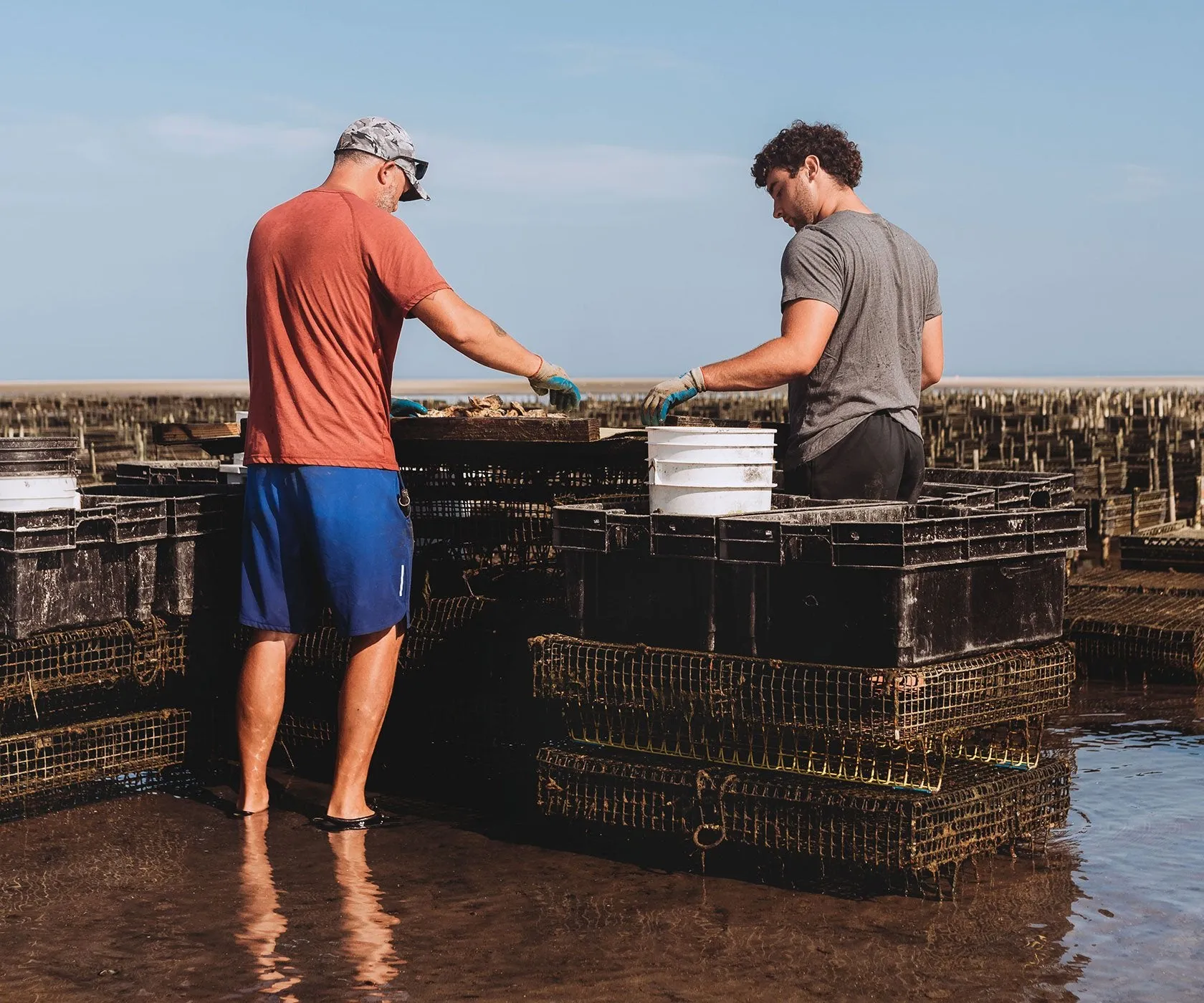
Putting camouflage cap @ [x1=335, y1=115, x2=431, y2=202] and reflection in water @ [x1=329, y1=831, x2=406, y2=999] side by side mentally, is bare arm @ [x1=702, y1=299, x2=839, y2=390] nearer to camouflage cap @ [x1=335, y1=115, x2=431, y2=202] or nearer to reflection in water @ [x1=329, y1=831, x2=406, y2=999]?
camouflage cap @ [x1=335, y1=115, x2=431, y2=202]

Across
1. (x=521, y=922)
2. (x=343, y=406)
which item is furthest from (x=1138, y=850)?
(x=343, y=406)

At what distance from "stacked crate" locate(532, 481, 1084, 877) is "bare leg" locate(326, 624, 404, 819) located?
0.56 m

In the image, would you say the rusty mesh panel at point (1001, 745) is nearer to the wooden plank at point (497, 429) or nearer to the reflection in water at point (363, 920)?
the wooden plank at point (497, 429)

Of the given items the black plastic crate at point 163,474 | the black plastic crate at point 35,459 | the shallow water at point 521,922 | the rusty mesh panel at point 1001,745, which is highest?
the black plastic crate at point 35,459

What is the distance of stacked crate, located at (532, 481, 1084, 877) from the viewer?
4.21 m

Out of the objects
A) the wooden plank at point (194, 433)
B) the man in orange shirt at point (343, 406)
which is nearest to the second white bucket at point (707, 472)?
the man in orange shirt at point (343, 406)

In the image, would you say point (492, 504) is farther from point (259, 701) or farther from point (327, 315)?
point (327, 315)

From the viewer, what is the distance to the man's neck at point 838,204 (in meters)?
5.20

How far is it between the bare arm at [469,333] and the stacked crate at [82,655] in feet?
4.01

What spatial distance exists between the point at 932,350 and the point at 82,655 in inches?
122

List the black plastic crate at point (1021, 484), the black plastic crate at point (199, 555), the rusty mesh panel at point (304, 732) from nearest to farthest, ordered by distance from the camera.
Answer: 1. the black plastic crate at point (199, 555)
2. the black plastic crate at point (1021, 484)
3. the rusty mesh panel at point (304, 732)

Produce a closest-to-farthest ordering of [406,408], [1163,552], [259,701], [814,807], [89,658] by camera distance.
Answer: [814,807], [259,701], [89,658], [406,408], [1163,552]

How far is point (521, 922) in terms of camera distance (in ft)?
13.4

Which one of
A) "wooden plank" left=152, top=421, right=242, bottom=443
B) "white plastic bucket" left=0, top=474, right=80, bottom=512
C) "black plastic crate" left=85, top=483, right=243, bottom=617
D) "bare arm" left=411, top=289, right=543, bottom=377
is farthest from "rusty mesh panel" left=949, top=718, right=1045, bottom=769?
"wooden plank" left=152, top=421, right=242, bottom=443
